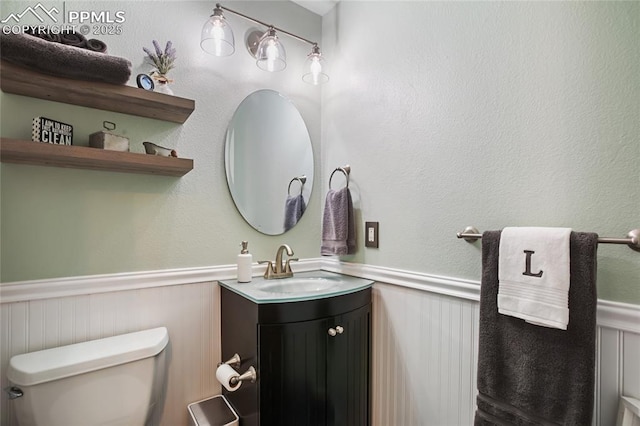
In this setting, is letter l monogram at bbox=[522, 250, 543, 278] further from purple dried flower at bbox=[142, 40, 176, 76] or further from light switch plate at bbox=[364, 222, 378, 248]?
purple dried flower at bbox=[142, 40, 176, 76]

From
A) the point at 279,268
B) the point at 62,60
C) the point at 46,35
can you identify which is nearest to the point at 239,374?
the point at 279,268

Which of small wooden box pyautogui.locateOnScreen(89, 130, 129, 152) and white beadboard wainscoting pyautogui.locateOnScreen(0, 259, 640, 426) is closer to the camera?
white beadboard wainscoting pyautogui.locateOnScreen(0, 259, 640, 426)

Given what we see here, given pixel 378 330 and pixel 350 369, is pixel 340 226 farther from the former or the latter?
pixel 350 369

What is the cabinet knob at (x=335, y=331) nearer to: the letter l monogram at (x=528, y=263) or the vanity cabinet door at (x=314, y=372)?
the vanity cabinet door at (x=314, y=372)

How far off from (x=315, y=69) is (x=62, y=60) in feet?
3.56

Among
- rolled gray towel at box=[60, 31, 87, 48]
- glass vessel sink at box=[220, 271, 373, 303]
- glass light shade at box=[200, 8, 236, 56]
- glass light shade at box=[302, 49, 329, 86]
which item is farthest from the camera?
glass light shade at box=[302, 49, 329, 86]

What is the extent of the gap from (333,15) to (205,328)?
1.84 m

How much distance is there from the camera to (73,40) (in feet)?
3.43

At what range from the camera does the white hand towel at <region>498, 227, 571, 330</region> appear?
814 mm

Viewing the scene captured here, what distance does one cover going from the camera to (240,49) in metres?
1.57

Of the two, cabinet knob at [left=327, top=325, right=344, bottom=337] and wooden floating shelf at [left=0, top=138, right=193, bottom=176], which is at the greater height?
wooden floating shelf at [left=0, top=138, right=193, bottom=176]

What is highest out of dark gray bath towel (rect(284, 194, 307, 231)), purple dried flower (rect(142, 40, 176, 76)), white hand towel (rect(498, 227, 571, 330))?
purple dried flower (rect(142, 40, 176, 76))

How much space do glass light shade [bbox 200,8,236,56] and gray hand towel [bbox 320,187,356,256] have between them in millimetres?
859

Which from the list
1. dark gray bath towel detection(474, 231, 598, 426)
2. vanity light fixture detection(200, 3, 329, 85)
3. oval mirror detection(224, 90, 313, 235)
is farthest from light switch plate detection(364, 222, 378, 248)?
vanity light fixture detection(200, 3, 329, 85)
